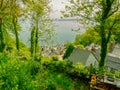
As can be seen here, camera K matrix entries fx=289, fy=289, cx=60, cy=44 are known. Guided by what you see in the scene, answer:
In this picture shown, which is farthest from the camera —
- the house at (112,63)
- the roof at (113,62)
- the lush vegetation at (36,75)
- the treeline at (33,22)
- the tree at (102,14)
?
the roof at (113,62)

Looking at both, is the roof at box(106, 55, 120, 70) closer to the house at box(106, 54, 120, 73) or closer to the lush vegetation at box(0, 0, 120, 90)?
the house at box(106, 54, 120, 73)

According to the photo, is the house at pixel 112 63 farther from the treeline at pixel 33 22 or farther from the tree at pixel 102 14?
the tree at pixel 102 14

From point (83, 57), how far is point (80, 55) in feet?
2.81

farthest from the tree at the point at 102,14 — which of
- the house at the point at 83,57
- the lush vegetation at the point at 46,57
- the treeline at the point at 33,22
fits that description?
the house at the point at 83,57

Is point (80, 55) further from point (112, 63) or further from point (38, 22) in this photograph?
point (38, 22)

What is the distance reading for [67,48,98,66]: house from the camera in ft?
165

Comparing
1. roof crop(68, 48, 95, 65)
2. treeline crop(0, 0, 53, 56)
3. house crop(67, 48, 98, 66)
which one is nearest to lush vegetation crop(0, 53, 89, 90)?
treeline crop(0, 0, 53, 56)

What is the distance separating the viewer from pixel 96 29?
2342cm

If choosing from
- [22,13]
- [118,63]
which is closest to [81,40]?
[118,63]

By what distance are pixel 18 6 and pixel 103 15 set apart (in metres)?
11.4

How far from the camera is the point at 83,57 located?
166 feet

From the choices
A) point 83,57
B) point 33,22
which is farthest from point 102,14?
point 83,57

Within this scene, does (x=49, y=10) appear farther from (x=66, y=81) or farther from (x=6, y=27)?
Answer: (x=66, y=81)

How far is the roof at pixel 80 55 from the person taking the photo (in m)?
50.3
